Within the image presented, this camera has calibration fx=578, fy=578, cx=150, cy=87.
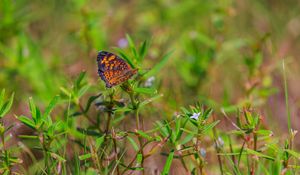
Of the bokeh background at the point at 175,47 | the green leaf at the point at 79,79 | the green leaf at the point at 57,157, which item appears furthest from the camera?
the bokeh background at the point at 175,47

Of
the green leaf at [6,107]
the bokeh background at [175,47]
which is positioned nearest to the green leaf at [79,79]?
the bokeh background at [175,47]

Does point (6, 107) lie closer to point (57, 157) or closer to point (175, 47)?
point (57, 157)

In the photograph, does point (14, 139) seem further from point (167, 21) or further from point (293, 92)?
point (293, 92)

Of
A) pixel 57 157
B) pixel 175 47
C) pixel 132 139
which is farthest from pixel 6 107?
pixel 175 47

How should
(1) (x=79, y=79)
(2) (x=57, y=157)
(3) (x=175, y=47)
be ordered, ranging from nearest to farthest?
(2) (x=57, y=157)
(1) (x=79, y=79)
(3) (x=175, y=47)

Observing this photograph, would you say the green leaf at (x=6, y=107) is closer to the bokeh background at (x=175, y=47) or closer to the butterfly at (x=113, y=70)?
the butterfly at (x=113, y=70)

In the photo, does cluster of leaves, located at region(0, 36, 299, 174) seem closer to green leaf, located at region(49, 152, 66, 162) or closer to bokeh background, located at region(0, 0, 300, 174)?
green leaf, located at region(49, 152, 66, 162)
